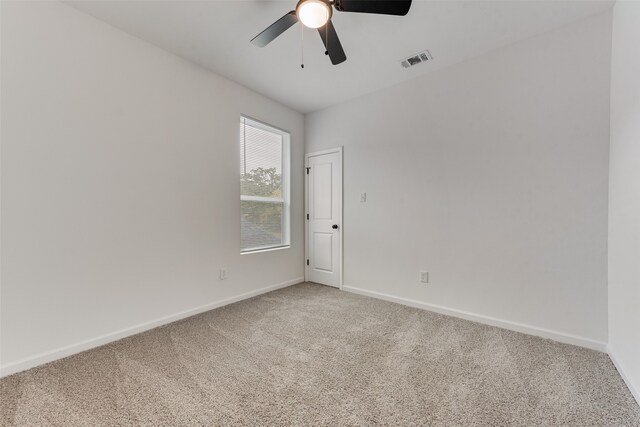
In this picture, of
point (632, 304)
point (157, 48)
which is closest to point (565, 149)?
point (632, 304)

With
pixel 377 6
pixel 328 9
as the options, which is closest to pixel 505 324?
pixel 377 6

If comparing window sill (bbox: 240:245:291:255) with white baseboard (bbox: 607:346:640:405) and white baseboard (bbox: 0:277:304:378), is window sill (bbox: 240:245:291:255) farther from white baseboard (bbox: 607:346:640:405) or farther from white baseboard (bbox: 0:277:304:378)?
white baseboard (bbox: 607:346:640:405)

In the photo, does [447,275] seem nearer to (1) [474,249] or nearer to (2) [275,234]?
(1) [474,249]

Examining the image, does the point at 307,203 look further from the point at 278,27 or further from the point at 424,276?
the point at 278,27

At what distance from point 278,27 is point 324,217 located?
259 cm

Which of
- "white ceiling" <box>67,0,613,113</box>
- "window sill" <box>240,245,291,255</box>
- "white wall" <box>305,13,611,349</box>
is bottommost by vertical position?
"window sill" <box>240,245,291,255</box>

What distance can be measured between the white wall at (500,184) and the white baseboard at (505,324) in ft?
0.06

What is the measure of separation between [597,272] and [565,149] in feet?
3.36

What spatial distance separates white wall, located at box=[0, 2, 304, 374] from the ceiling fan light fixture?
1.71m

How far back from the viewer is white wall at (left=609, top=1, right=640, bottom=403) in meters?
1.71

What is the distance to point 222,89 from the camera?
317cm

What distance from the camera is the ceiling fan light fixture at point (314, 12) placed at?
1.63 m

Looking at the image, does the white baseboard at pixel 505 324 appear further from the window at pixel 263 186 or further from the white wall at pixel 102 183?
the white wall at pixel 102 183

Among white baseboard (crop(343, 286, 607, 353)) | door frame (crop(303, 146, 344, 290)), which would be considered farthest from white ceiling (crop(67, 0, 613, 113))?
white baseboard (crop(343, 286, 607, 353))
